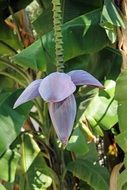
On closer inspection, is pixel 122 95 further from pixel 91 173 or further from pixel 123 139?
pixel 91 173

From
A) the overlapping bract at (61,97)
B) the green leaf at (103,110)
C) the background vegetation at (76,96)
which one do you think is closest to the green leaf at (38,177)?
the background vegetation at (76,96)

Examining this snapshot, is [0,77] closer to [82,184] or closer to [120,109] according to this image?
[82,184]

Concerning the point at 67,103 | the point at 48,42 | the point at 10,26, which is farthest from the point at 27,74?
the point at 67,103

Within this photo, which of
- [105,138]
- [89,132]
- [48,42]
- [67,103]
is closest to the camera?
[67,103]

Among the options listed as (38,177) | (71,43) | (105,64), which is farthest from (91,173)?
(71,43)

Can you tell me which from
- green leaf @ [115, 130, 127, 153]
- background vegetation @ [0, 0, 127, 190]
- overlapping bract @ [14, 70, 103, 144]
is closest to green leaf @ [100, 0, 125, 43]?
background vegetation @ [0, 0, 127, 190]

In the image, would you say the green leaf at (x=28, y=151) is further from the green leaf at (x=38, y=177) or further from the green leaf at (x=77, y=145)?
the green leaf at (x=77, y=145)
